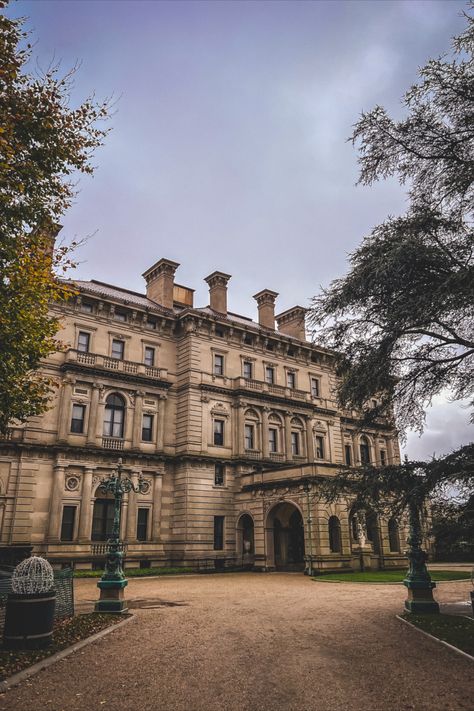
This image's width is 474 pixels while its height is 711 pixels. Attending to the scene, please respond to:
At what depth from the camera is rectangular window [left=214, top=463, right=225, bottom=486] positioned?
3525 cm

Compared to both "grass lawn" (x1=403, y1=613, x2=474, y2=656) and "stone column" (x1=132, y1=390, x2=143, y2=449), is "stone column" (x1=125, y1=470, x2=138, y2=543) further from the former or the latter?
"grass lawn" (x1=403, y1=613, x2=474, y2=656)

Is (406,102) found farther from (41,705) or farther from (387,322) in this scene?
(41,705)

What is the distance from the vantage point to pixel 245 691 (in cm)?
765

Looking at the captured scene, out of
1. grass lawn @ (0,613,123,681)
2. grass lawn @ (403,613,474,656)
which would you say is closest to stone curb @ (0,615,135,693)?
grass lawn @ (0,613,123,681)

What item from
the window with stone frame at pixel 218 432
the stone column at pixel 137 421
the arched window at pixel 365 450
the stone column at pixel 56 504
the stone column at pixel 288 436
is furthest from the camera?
the arched window at pixel 365 450

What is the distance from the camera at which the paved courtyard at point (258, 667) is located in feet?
23.7

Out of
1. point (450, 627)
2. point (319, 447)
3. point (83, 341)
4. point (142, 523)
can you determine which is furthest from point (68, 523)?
point (450, 627)

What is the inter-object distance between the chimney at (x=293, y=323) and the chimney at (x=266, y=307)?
8.83 feet

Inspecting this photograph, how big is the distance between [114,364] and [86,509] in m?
9.24

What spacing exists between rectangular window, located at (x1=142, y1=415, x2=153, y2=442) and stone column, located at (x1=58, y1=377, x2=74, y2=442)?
544 cm

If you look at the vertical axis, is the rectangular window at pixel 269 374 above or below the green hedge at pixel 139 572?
above

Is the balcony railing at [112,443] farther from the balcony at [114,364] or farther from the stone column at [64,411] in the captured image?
the balcony at [114,364]

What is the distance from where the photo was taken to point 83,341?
3309cm

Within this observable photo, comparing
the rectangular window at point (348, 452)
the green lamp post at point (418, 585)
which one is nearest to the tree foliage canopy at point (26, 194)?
the green lamp post at point (418, 585)
